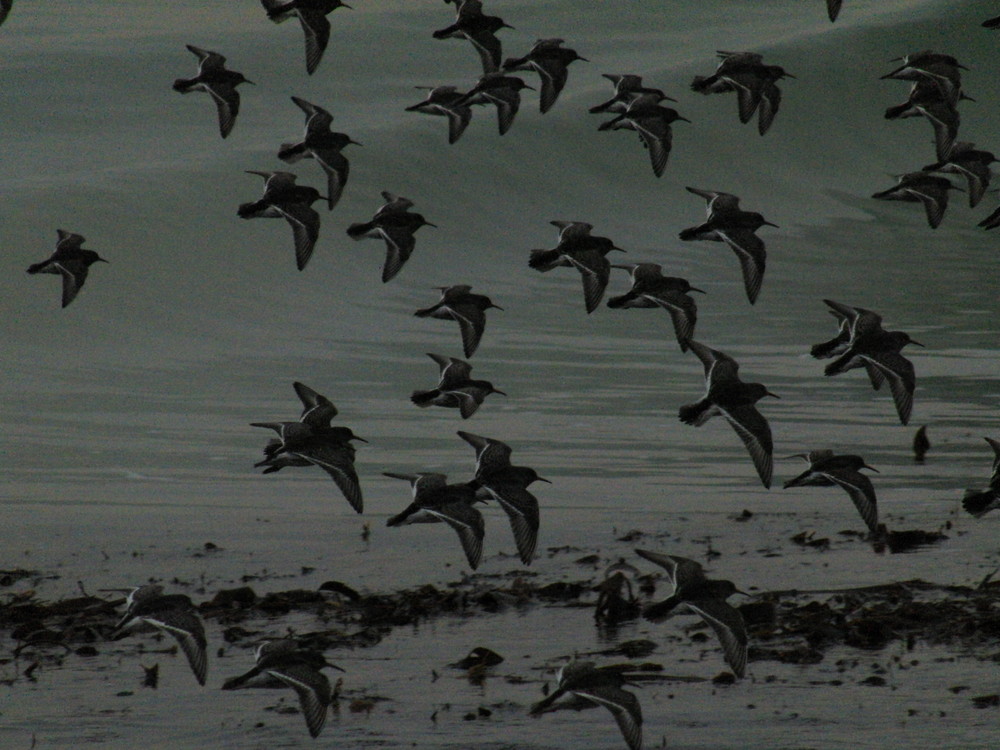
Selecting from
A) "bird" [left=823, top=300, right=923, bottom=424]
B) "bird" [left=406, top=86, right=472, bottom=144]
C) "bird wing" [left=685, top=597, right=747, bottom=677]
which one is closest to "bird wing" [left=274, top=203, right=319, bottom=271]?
"bird" [left=406, top=86, right=472, bottom=144]

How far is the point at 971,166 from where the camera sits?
14.9 m

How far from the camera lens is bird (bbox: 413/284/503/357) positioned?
1360 centimetres

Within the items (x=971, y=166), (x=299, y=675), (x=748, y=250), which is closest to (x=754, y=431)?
(x=748, y=250)

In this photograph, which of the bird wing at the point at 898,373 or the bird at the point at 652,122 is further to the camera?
the bird at the point at 652,122

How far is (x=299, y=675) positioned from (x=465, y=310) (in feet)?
17.4

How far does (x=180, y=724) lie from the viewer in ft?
31.4

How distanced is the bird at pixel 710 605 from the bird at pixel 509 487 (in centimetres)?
135

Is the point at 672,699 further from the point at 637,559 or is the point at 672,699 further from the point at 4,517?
the point at 4,517

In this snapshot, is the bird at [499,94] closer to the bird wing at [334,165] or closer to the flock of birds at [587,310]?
the flock of birds at [587,310]

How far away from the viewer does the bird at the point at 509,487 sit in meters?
11.2

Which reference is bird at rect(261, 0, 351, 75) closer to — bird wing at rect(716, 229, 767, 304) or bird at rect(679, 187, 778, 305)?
bird at rect(679, 187, 778, 305)

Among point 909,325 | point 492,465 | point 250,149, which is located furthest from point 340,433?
point 250,149

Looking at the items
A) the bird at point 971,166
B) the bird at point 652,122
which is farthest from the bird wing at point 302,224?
the bird at point 971,166

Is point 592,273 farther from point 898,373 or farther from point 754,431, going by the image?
point 898,373
